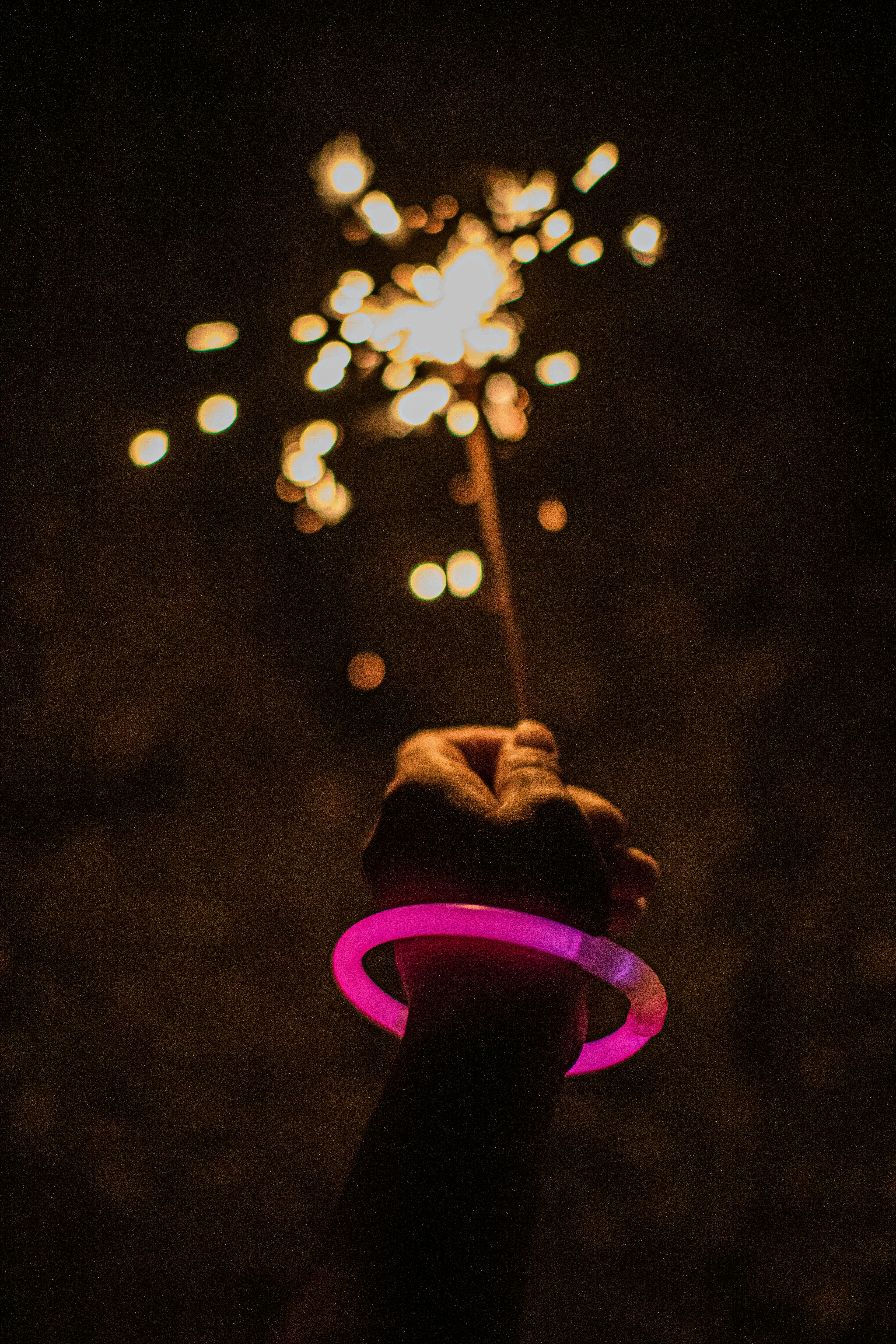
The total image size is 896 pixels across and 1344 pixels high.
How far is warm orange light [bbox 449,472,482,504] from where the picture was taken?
2.82m

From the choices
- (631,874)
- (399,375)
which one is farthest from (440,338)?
(631,874)

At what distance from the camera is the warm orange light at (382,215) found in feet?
8.42

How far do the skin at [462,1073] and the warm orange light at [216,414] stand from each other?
6.50 feet

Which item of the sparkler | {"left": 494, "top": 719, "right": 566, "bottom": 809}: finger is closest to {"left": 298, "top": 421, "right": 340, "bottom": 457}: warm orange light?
the sparkler

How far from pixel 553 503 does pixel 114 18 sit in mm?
2441

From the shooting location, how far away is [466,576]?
9.20 ft

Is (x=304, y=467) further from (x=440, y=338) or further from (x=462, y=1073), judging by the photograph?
(x=462, y=1073)

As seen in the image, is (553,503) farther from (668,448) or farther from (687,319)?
(687,319)

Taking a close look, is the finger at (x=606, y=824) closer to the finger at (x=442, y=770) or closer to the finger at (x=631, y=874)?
the finger at (x=631, y=874)

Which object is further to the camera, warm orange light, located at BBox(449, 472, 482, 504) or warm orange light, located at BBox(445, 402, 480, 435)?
warm orange light, located at BBox(449, 472, 482, 504)

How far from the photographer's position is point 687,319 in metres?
2.76

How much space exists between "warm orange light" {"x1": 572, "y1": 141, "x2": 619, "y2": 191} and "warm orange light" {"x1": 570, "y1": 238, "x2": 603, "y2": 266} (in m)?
0.20

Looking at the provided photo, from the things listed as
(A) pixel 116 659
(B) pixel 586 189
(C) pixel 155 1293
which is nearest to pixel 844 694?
(B) pixel 586 189

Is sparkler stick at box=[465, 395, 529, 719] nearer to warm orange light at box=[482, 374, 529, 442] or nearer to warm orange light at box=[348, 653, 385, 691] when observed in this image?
warm orange light at box=[482, 374, 529, 442]
